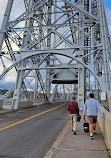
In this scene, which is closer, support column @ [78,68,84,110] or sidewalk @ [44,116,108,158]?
sidewalk @ [44,116,108,158]

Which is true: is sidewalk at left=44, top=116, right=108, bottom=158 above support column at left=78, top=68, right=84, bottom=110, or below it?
below

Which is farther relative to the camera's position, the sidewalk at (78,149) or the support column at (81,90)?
the support column at (81,90)

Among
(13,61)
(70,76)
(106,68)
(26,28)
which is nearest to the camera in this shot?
(106,68)

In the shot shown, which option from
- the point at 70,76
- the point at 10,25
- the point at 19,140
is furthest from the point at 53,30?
the point at 19,140

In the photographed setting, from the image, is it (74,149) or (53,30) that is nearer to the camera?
(74,149)

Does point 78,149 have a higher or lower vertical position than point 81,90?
lower

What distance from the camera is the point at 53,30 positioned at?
18016mm

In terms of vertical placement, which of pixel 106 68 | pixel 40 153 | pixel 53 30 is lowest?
pixel 40 153

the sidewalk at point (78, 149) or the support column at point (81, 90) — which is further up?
the support column at point (81, 90)

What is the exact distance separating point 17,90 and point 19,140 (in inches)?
504

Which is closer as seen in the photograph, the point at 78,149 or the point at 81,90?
Answer: the point at 78,149

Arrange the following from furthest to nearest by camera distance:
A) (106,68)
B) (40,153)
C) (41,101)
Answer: (41,101)
(106,68)
(40,153)

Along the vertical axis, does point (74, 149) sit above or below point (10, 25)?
below

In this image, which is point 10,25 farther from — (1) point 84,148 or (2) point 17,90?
(1) point 84,148
